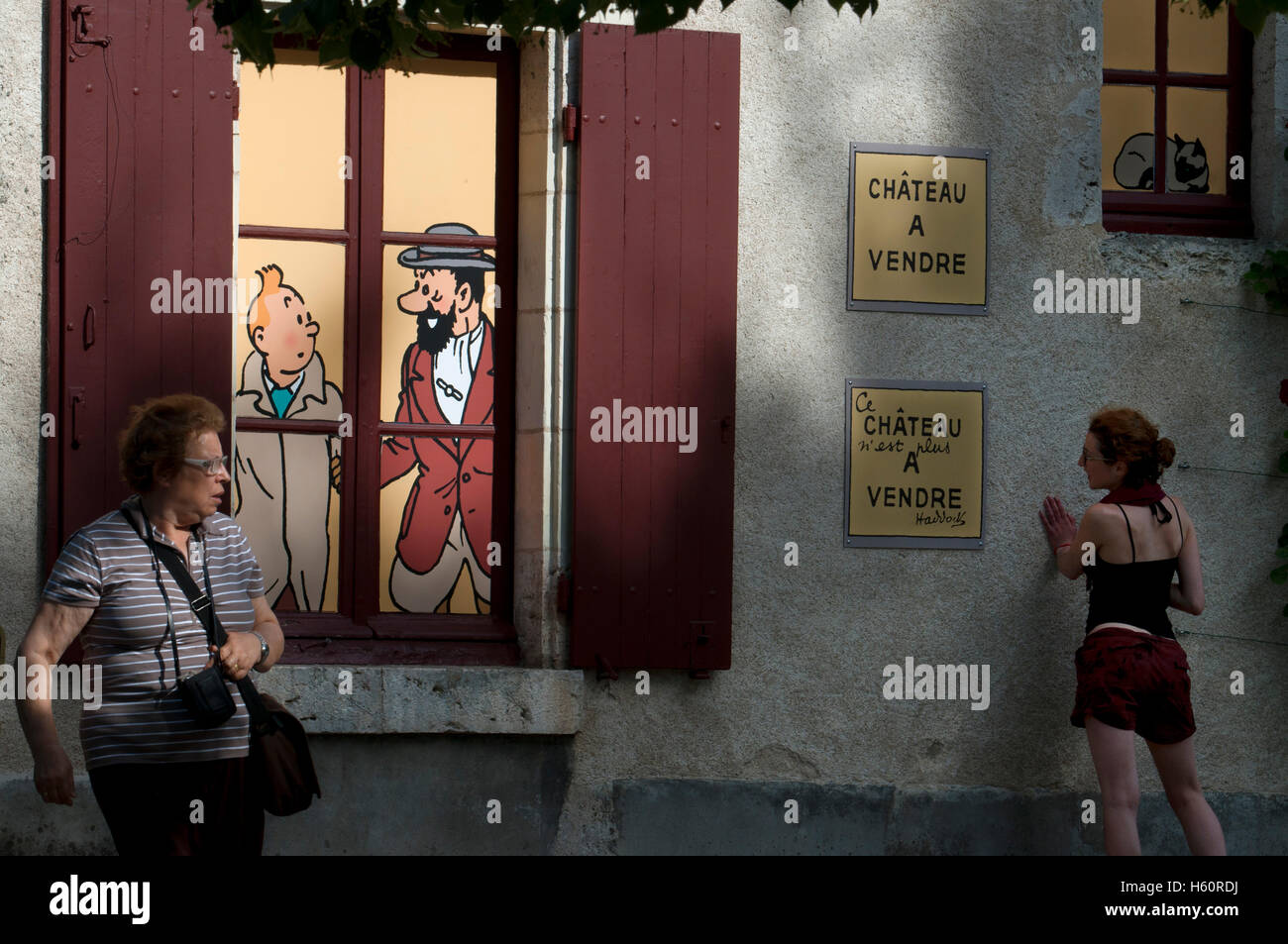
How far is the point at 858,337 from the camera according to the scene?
5.64m

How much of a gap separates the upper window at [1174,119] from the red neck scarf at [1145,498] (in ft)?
4.59

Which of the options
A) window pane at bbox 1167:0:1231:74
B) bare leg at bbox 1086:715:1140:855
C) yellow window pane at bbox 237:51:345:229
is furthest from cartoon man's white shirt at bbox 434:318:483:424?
window pane at bbox 1167:0:1231:74

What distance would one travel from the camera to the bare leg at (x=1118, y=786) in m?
4.86

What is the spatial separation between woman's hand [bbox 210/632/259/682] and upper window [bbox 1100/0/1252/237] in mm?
3909

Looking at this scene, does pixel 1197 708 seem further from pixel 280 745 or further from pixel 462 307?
pixel 280 745

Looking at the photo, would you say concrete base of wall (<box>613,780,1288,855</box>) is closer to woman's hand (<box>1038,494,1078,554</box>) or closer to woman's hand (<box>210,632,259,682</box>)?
woman's hand (<box>1038,494,1078,554</box>)

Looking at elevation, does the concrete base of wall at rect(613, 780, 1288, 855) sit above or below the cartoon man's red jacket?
below

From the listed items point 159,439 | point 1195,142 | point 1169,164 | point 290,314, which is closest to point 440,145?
point 290,314

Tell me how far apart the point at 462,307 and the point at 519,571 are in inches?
39.8

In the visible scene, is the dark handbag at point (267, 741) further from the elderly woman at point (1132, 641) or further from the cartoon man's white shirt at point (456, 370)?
the elderly woman at point (1132, 641)

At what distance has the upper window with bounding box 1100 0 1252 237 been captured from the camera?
602 centimetres

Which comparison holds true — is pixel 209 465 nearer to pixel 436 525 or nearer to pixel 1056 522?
pixel 436 525

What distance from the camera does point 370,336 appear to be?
18.1ft

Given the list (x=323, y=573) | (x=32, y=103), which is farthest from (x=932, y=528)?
(x=32, y=103)
